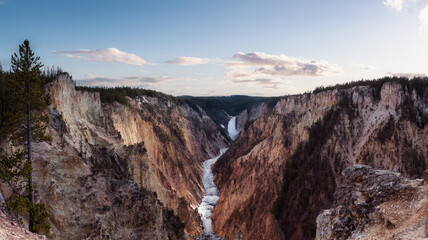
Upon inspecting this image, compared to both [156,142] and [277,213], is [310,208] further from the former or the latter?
[156,142]

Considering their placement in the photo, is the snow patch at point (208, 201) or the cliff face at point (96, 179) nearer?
the cliff face at point (96, 179)

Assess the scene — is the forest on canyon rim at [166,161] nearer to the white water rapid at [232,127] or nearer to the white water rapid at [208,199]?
the white water rapid at [208,199]

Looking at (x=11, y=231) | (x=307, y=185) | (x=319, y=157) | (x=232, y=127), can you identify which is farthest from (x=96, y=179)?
(x=232, y=127)

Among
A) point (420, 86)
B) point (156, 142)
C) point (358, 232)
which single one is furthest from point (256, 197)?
point (358, 232)

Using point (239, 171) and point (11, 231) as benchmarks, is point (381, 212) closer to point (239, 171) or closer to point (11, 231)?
point (11, 231)

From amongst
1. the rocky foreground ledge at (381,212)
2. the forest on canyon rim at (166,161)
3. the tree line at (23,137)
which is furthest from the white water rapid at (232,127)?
the rocky foreground ledge at (381,212)

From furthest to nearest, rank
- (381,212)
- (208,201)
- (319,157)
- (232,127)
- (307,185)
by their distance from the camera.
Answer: (232,127) < (208,201) < (319,157) < (307,185) < (381,212)
